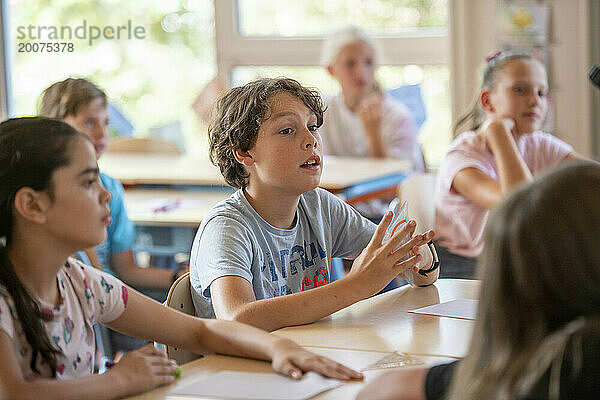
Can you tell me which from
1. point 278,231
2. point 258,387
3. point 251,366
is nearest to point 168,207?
point 278,231

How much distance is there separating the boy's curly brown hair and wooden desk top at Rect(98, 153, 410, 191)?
135 cm

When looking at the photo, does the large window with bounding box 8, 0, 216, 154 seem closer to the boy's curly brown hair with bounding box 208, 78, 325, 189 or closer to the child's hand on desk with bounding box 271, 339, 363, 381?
the boy's curly brown hair with bounding box 208, 78, 325, 189

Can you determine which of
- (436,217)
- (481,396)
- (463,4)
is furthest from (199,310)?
(463,4)

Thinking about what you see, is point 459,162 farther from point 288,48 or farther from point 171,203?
point 288,48

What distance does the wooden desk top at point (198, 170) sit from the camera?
3.47 meters

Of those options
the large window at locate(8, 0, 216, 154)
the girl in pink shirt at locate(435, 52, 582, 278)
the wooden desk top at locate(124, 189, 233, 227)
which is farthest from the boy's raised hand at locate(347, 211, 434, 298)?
the large window at locate(8, 0, 216, 154)

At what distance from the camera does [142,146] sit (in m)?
4.48

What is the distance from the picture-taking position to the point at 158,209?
10.8 ft

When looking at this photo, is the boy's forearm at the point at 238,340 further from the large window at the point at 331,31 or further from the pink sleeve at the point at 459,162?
the large window at the point at 331,31

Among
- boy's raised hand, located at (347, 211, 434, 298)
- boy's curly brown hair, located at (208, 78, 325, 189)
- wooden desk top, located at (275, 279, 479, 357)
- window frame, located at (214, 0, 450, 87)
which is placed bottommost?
wooden desk top, located at (275, 279, 479, 357)

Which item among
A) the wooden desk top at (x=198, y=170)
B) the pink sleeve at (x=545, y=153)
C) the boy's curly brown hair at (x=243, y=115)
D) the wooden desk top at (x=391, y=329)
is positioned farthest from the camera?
the wooden desk top at (x=198, y=170)

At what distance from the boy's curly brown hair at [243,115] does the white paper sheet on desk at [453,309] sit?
1.63 feet

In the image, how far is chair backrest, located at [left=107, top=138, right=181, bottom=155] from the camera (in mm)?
4402

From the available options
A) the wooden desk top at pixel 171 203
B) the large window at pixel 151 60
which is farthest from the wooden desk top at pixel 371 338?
the large window at pixel 151 60
